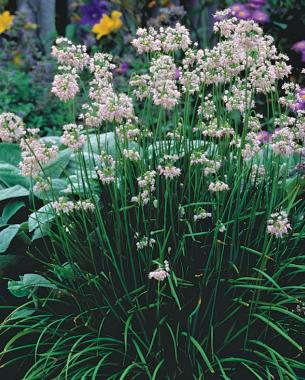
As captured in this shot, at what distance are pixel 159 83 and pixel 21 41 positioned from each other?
15.5 feet

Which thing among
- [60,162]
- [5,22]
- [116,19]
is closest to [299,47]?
[116,19]

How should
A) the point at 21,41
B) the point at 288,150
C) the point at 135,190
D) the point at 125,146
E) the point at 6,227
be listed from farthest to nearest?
the point at 21,41, the point at 6,227, the point at 135,190, the point at 125,146, the point at 288,150

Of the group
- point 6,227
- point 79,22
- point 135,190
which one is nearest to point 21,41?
point 79,22

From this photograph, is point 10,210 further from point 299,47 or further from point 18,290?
point 299,47

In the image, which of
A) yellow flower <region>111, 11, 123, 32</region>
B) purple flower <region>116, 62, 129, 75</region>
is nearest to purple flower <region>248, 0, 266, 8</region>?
purple flower <region>116, 62, 129, 75</region>

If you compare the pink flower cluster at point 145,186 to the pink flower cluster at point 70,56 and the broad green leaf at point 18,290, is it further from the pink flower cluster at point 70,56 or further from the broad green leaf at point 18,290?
the broad green leaf at point 18,290

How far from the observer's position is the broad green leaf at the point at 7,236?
9.91 feet

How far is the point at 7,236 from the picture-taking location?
9.99ft

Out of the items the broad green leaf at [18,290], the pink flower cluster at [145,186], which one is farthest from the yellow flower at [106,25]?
the pink flower cluster at [145,186]

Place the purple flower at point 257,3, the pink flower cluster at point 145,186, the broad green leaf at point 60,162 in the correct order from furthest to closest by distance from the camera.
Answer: the purple flower at point 257,3 → the broad green leaf at point 60,162 → the pink flower cluster at point 145,186

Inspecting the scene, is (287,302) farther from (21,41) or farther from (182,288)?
(21,41)

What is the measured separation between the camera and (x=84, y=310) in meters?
2.68

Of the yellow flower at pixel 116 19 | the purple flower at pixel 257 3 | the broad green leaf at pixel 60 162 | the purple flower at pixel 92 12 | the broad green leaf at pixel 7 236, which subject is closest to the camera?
the broad green leaf at pixel 7 236

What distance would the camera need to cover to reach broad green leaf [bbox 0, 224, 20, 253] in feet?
9.91
